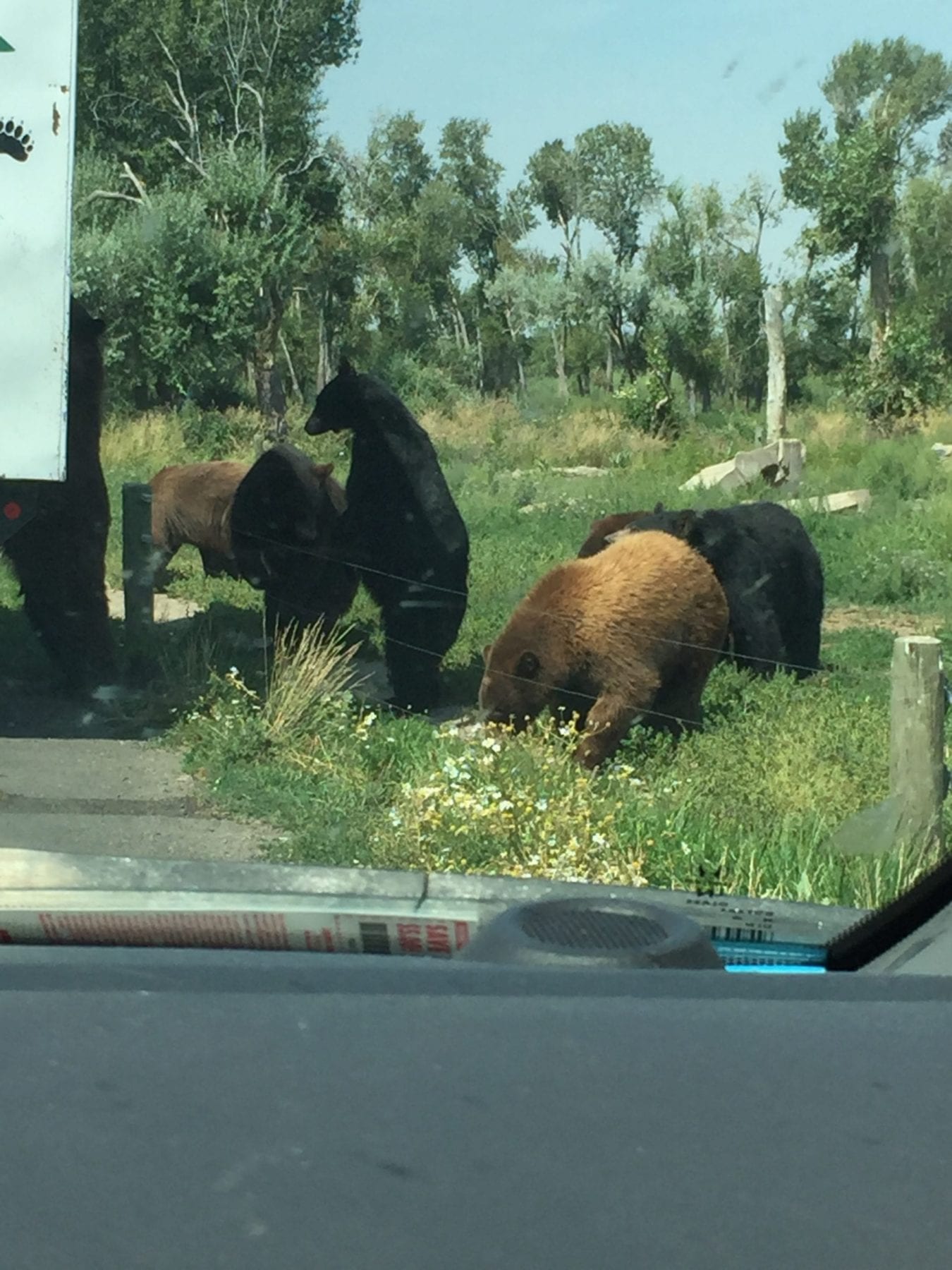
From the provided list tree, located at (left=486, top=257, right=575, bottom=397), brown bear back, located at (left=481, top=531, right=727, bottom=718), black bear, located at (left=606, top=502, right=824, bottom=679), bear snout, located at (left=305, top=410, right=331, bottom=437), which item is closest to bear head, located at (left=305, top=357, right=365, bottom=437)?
bear snout, located at (left=305, top=410, right=331, bottom=437)

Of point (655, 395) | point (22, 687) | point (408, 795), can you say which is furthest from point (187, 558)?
point (655, 395)

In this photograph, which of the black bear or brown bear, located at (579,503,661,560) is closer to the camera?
the black bear

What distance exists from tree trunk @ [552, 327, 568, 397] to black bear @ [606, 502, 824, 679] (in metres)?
0.62

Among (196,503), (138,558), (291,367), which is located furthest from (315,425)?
(138,558)

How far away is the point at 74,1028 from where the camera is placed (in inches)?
54.6

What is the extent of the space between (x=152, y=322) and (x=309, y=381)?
628mm

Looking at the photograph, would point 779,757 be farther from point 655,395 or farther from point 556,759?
point 655,395

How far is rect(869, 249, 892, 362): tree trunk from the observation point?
610cm

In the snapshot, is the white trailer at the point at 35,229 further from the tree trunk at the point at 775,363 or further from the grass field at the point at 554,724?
the tree trunk at the point at 775,363

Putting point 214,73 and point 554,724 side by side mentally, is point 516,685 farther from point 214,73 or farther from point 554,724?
point 214,73

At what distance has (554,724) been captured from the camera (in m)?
5.80

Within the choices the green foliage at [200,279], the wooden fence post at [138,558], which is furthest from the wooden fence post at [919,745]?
the wooden fence post at [138,558]

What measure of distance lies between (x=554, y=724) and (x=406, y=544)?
0.99 meters

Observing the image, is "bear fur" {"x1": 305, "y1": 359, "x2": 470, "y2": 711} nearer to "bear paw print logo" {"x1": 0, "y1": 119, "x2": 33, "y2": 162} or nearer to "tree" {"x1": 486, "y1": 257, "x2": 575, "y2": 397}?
"tree" {"x1": 486, "y1": 257, "x2": 575, "y2": 397}
